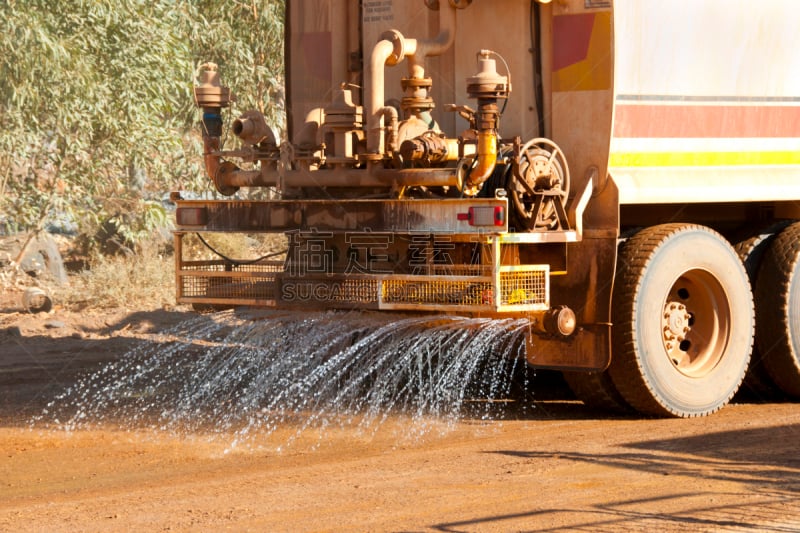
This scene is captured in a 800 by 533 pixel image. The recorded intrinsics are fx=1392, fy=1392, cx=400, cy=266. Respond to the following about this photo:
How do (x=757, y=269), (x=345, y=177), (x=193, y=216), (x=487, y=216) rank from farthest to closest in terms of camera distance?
(x=757, y=269), (x=193, y=216), (x=345, y=177), (x=487, y=216)

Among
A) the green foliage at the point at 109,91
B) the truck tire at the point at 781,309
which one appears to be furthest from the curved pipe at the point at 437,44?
the green foliage at the point at 109,91

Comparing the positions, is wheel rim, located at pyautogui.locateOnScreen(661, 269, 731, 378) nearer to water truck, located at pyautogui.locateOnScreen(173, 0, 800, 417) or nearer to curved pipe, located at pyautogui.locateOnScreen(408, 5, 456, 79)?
water truck, located at pyautogui.locateOnScreen(173, 0, 800, 417)

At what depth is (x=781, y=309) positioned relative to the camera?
31.3 feet

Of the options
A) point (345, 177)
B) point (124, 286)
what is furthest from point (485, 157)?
point (124, 286)

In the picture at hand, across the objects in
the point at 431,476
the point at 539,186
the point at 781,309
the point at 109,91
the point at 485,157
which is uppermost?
the point at 109,91

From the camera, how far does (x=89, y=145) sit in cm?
1614

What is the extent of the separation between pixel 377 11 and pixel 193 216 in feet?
6.24

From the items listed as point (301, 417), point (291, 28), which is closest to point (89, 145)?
point (291, 28)

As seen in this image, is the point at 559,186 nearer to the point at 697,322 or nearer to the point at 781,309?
the point at 697,322

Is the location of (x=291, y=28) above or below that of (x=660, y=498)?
above

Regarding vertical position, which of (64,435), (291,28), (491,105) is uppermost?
(291,28)

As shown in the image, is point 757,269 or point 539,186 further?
point 757,269

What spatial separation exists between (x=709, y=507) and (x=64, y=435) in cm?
395

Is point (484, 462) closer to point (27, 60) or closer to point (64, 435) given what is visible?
point (64, 435)
